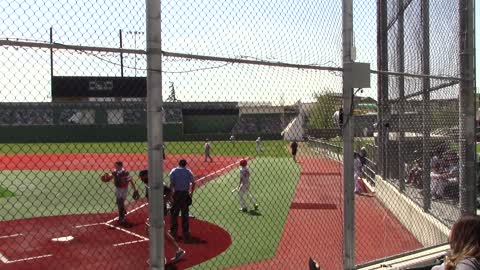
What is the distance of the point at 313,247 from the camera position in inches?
381

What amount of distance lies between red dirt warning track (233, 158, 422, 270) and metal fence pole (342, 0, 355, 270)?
1906mm

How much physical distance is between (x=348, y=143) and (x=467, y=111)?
2.42 m

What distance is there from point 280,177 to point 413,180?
13.6m

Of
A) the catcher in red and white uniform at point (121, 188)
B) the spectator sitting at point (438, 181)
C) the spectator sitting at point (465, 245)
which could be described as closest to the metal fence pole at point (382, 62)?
the spectator sitting at point (438, 181)

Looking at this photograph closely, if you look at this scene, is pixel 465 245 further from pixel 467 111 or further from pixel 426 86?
pixel 426 86

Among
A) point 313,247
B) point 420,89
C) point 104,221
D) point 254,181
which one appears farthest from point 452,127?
point 254,181

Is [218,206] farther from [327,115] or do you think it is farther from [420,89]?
[327,115]

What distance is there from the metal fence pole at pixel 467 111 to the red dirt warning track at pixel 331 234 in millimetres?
1267

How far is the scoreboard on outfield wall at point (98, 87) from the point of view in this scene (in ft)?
10.8

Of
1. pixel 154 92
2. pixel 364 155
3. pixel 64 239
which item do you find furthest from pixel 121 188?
pixel 364 155

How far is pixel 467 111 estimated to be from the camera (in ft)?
20.1

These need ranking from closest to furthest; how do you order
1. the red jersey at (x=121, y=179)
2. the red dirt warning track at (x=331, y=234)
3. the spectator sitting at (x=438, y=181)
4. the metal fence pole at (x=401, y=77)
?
the spectator sitting at (x=438, y=181)
the red dirt warning track at (x=331, y=234)
the metal fence pole at (x=401, y=77)
the red jersey at (x=121, y=179)

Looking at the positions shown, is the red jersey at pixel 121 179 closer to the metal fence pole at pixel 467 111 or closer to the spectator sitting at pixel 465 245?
the metal fence pole at pixel 467 111

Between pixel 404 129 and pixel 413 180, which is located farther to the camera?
pixel 413 180
